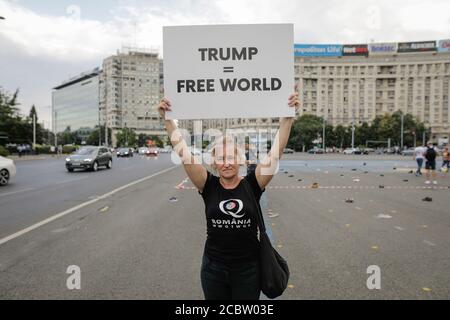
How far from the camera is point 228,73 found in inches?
128

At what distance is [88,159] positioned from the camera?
24.7 m

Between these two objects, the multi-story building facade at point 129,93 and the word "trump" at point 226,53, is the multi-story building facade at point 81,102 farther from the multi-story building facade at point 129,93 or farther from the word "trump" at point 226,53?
Result: the word "trump" at point 226,53

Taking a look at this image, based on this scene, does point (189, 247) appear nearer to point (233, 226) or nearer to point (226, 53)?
point (233, 226)

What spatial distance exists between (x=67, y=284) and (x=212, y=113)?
2829 millimetres

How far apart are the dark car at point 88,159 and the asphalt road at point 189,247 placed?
13213mm

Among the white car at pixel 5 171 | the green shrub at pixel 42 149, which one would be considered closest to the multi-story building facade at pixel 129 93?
the green shrub at pixel 42 149

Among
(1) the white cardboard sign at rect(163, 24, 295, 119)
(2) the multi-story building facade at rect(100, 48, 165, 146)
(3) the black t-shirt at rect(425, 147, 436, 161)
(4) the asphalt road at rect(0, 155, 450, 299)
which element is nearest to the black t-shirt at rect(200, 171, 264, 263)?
(1) the white cardboard sign at rect(163, 24, 295, 119)

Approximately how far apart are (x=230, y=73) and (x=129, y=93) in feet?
488

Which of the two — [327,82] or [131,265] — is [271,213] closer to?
Result: [131,265]

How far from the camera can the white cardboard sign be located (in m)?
3.26

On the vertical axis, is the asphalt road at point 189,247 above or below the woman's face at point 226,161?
below

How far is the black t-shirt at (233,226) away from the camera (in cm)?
275

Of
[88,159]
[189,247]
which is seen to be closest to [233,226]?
[189,247]

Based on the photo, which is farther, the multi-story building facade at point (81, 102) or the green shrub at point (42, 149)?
the multi-story building facade at point (81, 102)
